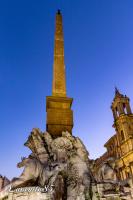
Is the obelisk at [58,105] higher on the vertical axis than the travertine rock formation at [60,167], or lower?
higher

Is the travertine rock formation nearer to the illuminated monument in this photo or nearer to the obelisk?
the illuminated monument

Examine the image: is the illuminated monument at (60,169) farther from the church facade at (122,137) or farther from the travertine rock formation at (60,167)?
the church facade at (122,137)

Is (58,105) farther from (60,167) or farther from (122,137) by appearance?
(122,137)

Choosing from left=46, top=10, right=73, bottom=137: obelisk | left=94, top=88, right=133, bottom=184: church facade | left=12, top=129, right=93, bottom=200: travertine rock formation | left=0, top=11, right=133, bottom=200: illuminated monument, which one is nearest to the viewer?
left=0, top=11, right=133, bottom=200: illuminated monument

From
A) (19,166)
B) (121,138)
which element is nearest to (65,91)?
(19,166)

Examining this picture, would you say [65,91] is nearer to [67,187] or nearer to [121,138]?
[67,187]

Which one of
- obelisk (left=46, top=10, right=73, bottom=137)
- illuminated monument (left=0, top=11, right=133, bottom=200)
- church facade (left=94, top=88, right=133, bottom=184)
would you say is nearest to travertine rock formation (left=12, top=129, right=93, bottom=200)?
illuminated monument (left=0, top=11, right=133, bottom=200)

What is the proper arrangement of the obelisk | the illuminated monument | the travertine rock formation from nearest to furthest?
1. the illuminated monument
2. the travertine rock formation
3. the obelisk

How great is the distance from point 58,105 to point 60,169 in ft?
9.22

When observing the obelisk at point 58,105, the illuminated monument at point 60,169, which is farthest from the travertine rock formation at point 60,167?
the obelisk at point 58,105

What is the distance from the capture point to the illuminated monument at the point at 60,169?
5.39m

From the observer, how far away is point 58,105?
812 centimetres

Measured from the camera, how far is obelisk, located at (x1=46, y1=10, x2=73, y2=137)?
7.70m

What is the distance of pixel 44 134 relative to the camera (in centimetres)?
729
